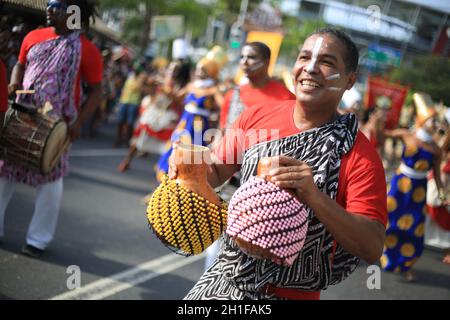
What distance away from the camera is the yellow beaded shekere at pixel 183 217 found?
1682 millimetres

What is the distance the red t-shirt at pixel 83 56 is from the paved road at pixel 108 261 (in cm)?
132

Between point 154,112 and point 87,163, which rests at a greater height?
point 154,112

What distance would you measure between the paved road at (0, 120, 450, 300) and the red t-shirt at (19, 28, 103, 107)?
A: 1.32 m

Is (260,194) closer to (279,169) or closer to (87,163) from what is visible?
(279,169)

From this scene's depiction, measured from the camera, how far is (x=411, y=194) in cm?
591

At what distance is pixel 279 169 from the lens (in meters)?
1.52

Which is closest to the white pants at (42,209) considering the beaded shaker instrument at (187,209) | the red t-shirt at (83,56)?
the red t-shirt at (83,56)

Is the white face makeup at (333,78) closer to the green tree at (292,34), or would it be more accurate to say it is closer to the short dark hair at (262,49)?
the short dark hair at (262,49)

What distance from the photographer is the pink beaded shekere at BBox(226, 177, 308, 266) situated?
1.49 m

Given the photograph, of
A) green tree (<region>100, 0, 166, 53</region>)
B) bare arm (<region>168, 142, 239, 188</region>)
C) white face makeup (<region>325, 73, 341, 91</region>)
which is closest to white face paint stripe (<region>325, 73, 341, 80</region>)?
white face makeup (<region>325, 73, 341, 91</region>)

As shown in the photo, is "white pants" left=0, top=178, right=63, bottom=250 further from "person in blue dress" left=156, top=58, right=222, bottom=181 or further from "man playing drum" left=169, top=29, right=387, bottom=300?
"man playing drum" left=169, top=29, right=387, bottom=300

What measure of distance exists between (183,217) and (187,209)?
29 mm

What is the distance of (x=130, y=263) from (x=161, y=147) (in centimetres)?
407
